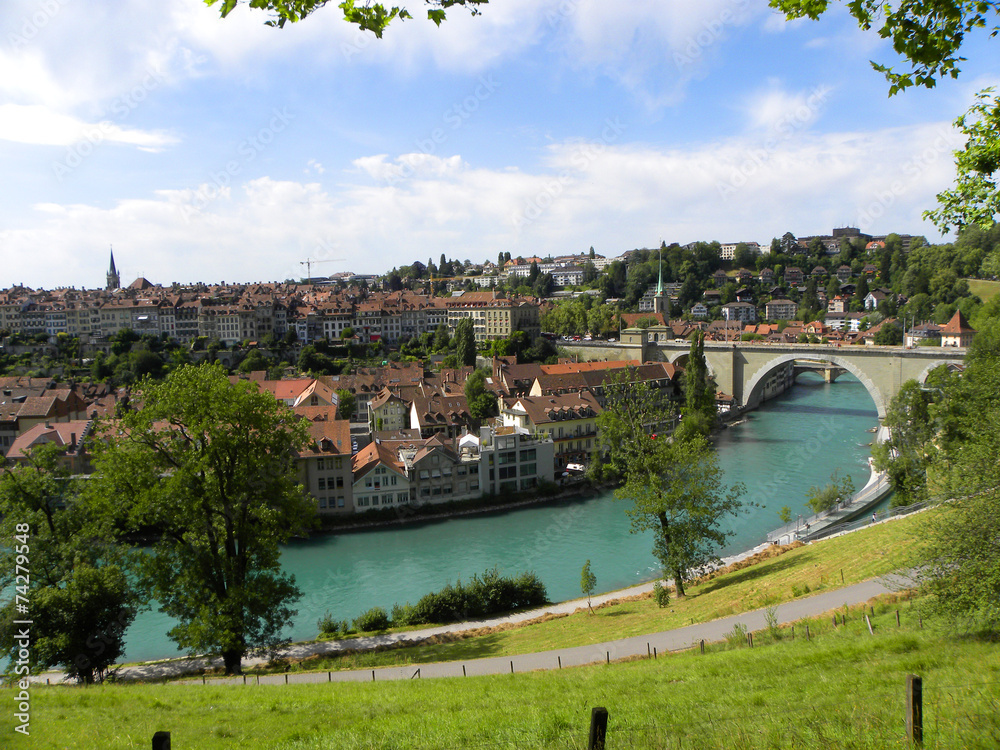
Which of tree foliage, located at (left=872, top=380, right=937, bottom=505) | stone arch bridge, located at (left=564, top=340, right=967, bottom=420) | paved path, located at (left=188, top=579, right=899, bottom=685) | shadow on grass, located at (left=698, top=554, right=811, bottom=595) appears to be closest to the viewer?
paved path, located at (left=188, top=579, right=899, bottom=685)

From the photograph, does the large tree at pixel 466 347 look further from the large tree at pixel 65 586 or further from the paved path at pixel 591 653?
the paved path at pixel 591 653

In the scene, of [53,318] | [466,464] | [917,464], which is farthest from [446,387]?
[53,318]

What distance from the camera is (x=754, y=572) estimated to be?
35.7ft

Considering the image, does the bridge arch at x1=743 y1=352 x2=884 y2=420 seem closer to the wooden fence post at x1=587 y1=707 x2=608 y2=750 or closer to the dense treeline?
the dense treeline

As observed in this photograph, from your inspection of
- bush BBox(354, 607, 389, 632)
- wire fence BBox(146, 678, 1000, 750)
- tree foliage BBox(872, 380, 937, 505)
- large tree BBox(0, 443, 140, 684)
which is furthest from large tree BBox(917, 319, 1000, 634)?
tree foliage BBox(872, 380, 937, 505)

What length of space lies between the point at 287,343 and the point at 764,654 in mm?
38856

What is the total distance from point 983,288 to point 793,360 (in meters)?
19.0

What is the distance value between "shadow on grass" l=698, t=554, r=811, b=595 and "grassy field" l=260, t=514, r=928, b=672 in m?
0.02

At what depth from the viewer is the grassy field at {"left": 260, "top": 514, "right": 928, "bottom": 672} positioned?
821 cm

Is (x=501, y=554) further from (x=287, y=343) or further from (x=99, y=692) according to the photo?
(x=287, y=343)

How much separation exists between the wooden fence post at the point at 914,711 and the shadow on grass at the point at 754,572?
791 cm

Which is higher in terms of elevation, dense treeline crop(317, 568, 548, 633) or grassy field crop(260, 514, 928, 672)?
grassy field crop(260, 514, 928, 672)

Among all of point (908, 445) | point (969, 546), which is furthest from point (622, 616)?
point (908, 445)

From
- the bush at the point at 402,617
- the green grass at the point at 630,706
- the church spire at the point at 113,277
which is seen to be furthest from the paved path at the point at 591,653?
the church spire at the point at 113,277
